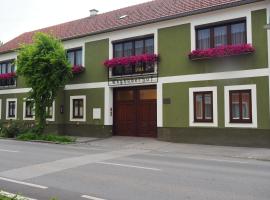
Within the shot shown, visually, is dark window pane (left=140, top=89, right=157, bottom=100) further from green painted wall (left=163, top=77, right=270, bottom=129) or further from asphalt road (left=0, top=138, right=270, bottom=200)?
asphalt road (left=0, top=138, right=270, bottom=200)

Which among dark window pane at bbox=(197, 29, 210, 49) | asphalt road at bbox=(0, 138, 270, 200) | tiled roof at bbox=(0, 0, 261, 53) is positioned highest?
tiled roof at bbox=(0, 0, 261, 53)

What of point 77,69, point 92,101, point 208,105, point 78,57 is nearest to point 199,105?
point 208,105

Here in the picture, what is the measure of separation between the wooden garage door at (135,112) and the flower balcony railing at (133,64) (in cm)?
118

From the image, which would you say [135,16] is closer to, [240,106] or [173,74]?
[173,74]

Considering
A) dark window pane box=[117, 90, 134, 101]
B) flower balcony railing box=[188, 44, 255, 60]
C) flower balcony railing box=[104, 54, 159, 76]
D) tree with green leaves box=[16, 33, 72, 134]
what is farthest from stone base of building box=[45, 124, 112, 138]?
flower balcony railing box=[188, 44, 255, 60]

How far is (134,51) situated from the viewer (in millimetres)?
20625

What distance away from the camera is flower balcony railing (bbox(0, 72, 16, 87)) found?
90.1 feet

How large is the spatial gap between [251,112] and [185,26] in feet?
18.9

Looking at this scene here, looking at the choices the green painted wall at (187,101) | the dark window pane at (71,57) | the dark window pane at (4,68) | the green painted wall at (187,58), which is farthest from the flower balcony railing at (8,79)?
the green painted wall at (187,101)

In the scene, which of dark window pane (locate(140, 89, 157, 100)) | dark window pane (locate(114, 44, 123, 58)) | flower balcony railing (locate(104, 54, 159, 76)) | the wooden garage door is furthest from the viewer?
dark window pane (locate(114, 44, 123, 58))

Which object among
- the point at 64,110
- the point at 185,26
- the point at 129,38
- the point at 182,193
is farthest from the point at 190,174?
the point at 64,110

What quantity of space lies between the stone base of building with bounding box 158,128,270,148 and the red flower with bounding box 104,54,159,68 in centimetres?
398

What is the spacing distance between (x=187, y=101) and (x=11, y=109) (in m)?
16.3

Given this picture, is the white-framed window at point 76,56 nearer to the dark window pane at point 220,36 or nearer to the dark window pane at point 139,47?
the dark window pane at point 139,47
